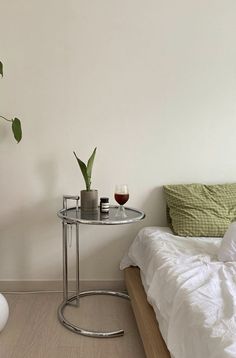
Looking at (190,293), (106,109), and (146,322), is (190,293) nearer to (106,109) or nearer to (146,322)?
(146,322)

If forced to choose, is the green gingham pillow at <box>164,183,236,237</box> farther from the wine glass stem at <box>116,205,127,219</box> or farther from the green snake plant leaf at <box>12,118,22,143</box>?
the green snake plant leaf at <box>12,118,22,143</box>

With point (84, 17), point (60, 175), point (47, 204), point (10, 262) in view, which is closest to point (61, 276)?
point (10, 262)

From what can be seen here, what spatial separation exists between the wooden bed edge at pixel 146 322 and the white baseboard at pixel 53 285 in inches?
12.5

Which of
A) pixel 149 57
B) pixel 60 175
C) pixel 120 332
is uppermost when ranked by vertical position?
pixel 149 57

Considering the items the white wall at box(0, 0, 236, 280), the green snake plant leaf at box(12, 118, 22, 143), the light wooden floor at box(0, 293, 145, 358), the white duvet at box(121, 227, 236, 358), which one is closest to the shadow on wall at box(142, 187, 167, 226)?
the white wall at box(0, 0, 236, 280)

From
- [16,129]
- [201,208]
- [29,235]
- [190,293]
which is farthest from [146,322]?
[16,129]

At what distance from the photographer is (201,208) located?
2.48 metres

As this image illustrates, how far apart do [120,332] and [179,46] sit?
1.96 metres

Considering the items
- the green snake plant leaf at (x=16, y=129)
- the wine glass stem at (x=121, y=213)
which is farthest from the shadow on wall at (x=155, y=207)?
the green snake plant leaf at (x=16, y=129)

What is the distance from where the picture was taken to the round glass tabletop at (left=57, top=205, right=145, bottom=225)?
80.0 inches

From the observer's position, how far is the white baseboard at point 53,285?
2.68m

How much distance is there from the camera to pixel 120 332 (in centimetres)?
209

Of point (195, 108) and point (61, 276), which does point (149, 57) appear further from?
point (61, 276)

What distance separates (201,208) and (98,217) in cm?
77
